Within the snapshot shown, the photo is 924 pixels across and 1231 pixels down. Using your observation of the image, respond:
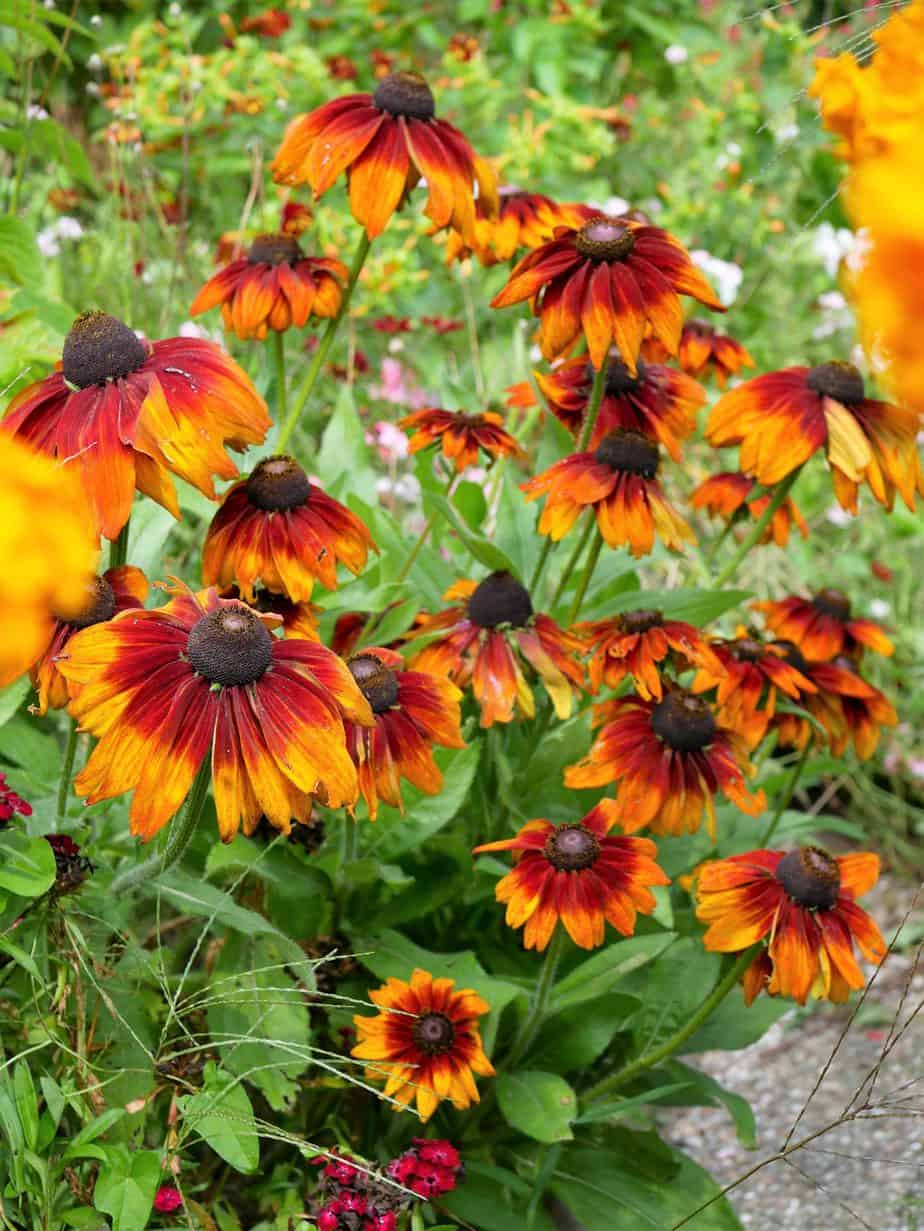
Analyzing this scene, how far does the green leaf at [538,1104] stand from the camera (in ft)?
5.13

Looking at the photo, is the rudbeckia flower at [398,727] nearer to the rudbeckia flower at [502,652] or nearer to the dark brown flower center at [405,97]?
the rudbeckia flower at [502,652]

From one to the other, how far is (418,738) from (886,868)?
1888mm

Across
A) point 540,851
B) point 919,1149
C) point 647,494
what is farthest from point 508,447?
point 919,1149

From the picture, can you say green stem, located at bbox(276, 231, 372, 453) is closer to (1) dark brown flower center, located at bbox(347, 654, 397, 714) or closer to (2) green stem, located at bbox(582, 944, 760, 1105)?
(1) dark brown flower center, located at bbox(347, 654, 397, 714)

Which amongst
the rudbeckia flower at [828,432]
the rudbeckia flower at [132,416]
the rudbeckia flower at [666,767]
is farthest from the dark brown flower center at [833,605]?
the rudbeckia flower at [132,416]

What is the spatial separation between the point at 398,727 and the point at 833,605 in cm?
84

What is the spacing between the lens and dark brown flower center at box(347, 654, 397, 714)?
147cm

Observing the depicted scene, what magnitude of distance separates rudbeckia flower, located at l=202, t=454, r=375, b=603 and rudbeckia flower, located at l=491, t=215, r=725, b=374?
0.98 feet

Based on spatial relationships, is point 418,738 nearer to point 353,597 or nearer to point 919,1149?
point 353,597

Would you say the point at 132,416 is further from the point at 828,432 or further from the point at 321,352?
the point at 828,432

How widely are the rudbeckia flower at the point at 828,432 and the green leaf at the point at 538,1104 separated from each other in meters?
0.75

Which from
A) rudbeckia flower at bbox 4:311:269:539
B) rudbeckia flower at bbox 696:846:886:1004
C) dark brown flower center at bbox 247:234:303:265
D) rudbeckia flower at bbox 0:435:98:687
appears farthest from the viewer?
dark brown flower center at bbox 247:234:303:265

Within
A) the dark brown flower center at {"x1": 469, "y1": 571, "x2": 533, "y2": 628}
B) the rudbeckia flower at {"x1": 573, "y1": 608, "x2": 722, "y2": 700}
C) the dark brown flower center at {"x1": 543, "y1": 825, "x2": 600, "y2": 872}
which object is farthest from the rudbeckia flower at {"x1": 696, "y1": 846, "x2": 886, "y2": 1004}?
the dark brown flower center at {"x1": 469, "y1": 571, "x2": 533, "y2": 628}

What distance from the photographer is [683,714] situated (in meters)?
1.66
